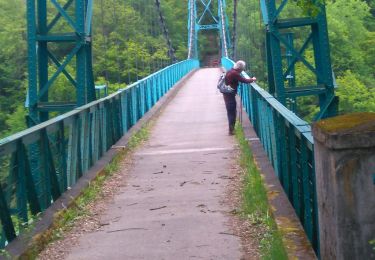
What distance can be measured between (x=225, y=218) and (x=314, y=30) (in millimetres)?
9203

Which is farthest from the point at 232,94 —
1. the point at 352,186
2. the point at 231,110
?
the point at 352,186

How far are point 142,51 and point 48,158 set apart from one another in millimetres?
32999

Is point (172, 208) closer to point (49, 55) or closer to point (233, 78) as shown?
point (233, 78)

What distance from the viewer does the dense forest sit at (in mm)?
38875

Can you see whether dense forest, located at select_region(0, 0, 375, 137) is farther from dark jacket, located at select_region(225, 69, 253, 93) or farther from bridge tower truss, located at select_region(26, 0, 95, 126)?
dark jacket, located at select_region(225, 69, 253, 93)

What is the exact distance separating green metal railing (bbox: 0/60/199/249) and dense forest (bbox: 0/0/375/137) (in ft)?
67.0

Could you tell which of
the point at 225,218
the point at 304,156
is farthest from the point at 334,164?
the point at 225,218

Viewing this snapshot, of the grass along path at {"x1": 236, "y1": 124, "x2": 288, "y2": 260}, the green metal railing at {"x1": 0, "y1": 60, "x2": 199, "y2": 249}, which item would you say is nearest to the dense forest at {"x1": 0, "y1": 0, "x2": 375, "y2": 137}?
the green metal railing at {"x1": 0, "y1": 60, "x2": 199, "y2": 249}

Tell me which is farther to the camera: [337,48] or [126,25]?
[337,48]

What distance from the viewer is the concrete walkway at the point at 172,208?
20.9ft

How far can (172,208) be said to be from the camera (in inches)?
318

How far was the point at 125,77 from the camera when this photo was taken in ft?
148

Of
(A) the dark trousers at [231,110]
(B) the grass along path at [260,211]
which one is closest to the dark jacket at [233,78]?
(A) the dark trousers at [231,110]

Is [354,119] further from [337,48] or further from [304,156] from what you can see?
[337,48]
